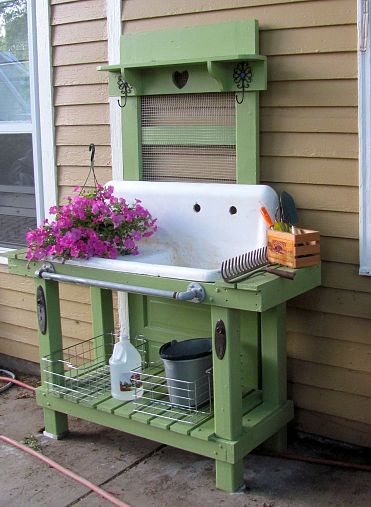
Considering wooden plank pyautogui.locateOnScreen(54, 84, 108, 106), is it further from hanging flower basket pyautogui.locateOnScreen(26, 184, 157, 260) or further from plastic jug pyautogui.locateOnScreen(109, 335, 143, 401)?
plastic jug pyautogui.locateOnScreen(109, 335, 143, 401)

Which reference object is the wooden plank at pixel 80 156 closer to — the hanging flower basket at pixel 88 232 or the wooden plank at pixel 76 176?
the wooden plank at pixel 76 176

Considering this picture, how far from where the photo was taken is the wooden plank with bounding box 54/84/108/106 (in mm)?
3801

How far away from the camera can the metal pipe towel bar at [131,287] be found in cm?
281

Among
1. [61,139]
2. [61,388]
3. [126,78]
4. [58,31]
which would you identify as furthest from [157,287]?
[58,31]

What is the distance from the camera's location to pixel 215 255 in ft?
10.9

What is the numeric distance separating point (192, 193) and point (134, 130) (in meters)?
0.50

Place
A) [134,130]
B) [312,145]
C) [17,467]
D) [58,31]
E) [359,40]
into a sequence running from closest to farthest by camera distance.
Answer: [359,40], [312,145], [17,467], [134,130], [58,31]

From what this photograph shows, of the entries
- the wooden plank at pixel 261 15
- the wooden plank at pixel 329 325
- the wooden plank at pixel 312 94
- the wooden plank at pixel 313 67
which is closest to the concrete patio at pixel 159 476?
the wooden plank at pixel 329 325

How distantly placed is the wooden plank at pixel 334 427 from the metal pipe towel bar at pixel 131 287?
3.09ft

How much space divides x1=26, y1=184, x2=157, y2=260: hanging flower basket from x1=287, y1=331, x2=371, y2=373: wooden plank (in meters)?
0.85

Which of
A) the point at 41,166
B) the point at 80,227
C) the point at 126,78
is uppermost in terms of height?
the point at 126,78

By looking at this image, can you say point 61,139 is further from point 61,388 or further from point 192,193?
point 61,388

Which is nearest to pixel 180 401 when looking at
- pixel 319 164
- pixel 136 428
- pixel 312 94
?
pixel 136 428

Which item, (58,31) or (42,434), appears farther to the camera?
(58,31)
